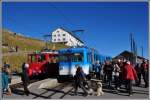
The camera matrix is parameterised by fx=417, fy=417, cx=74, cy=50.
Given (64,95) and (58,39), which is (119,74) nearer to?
(64,95)

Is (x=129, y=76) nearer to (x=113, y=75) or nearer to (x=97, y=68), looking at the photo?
(x=113, y=75)

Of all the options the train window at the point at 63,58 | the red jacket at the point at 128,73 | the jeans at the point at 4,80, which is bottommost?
the jeans at the point at 4,80

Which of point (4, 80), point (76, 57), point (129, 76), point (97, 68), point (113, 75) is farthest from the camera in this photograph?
point (97, 68)

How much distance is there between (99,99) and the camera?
61.7 feet

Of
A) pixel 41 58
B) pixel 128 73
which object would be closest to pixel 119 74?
pixel 128 73

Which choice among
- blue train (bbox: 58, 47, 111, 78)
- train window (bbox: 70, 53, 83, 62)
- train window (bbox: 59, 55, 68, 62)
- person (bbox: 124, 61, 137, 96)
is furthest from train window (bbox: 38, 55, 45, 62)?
person (bbox: 124, 61, 137, 96)

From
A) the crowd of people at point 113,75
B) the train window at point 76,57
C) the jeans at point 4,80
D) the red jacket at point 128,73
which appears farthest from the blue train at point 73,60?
the red jacket at point 128,73

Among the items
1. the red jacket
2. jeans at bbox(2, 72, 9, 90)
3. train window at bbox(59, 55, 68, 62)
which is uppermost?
train window at bbox(59, 55, 68, 62)

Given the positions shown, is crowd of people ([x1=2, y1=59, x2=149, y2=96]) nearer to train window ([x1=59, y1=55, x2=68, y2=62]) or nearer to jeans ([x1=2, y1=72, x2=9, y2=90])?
jeans ([x1=2, y1=72, x2=9, y2=90])

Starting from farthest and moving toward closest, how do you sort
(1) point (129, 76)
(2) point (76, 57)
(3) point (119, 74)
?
(2) point (76, 57) < (3) point (119, 74) < (1) point (129, 76)

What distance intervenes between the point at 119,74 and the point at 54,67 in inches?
595

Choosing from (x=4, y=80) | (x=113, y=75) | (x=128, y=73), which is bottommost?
(x=4, y=80)

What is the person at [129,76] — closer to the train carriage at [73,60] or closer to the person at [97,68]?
the person at [97,68]

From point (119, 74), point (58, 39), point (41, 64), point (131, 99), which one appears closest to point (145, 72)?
point (119, 74)
